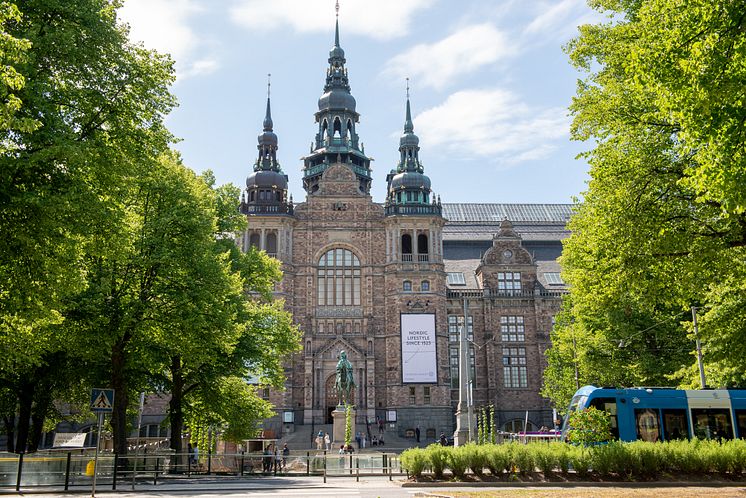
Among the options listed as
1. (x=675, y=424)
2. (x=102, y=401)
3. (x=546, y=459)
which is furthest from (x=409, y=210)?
(x=102, y=401)

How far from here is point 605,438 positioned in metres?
20.2

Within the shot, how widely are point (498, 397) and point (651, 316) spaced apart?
90.2 feet

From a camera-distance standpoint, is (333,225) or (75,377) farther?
(333,225)

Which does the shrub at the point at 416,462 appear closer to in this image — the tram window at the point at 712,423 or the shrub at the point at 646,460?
the shrub at the point at 646,460

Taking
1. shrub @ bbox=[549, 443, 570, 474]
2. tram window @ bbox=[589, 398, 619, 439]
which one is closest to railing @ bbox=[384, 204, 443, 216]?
tram window @ bbox=[589, 398, 619, 439]

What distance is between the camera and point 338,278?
55719 millimetres

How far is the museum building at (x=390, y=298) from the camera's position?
53.2 meters

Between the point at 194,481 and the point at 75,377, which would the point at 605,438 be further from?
the point at 75,377

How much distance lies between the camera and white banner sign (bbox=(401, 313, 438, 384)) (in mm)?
53375

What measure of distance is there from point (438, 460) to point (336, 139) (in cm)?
4631

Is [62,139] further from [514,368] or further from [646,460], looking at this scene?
[514,368]

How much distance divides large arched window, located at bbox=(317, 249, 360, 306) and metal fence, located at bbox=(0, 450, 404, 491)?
2571 cm

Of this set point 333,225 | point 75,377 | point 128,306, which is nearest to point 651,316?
point 128,306

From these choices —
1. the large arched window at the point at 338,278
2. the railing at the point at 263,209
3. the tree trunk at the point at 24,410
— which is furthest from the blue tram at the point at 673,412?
the railing at the point at 263,209
